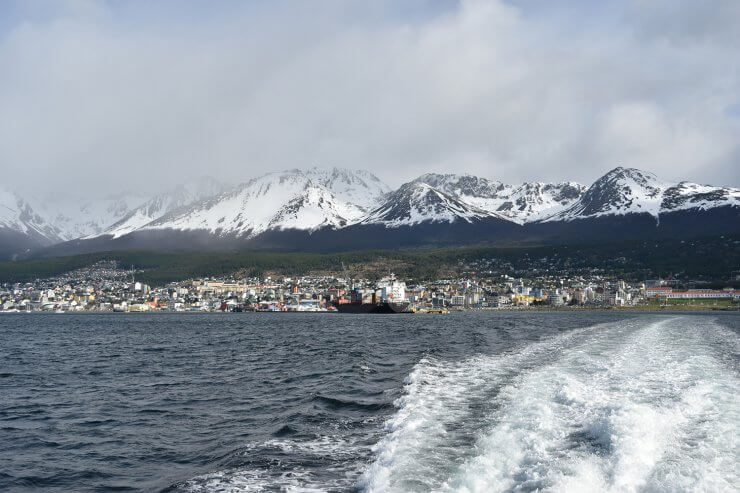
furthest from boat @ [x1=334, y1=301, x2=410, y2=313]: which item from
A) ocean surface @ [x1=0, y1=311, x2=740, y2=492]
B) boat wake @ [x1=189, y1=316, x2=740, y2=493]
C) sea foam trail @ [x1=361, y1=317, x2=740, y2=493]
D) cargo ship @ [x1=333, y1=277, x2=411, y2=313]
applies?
boat wake @ [x1=189, y1=316, x2=740, y2=493]

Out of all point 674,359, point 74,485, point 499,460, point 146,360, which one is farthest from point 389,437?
point 146,360

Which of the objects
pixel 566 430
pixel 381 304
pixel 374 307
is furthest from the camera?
pixel 374 307

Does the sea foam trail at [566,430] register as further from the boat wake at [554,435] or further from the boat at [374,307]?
the boat at [374,307]

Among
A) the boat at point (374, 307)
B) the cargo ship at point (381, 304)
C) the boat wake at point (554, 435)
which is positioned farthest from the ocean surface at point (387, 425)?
the cargo ship at point (381, 304)

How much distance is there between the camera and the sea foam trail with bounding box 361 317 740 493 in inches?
542

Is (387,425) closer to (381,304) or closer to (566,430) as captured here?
(566,430)

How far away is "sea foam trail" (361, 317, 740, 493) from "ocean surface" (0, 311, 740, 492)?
0.20 ft

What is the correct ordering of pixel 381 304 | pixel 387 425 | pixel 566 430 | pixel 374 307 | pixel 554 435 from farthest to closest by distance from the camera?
pixel 374 307, pixel 381 304, pixel 387 425, pixel 566 430, pixel 554 435

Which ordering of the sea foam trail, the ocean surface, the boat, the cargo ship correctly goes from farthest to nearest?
the cargo ship → the boat → the ocean surface → the sea foam trail

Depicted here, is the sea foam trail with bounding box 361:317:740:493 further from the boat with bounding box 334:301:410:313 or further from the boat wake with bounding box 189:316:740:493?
the boat with bounding box 334:301:410:313

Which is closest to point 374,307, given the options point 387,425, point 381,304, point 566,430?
point 381,304

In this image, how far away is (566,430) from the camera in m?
17.7

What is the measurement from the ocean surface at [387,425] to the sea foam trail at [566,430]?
0.20 feet

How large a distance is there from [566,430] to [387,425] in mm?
5287
